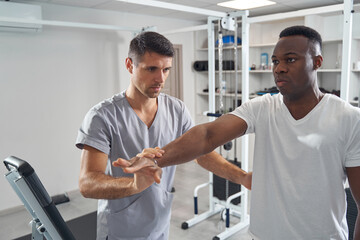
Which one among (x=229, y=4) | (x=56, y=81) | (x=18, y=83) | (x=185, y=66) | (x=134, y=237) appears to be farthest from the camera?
(x=185, y=66)

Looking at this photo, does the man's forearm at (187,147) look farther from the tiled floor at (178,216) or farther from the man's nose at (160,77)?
the tiled floor at (178,216)

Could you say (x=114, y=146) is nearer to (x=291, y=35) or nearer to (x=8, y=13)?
(x=291, y=35)

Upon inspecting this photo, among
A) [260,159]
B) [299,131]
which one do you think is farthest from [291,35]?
[260,159]

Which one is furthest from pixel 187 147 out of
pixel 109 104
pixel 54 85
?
pixel 54 85

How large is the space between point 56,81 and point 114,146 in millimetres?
2841

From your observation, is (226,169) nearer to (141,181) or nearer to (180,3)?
(141,181)

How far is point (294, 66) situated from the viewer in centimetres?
98

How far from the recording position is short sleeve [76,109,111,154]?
3.87ft

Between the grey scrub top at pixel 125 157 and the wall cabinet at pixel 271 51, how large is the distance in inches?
134

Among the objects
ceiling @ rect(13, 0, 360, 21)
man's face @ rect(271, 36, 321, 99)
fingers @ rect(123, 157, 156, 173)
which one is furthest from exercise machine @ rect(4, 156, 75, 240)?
ceiling @ rect(13, 0, 360, 21)

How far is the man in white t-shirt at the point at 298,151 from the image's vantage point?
925 millimetres

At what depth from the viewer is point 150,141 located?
52.9 inches

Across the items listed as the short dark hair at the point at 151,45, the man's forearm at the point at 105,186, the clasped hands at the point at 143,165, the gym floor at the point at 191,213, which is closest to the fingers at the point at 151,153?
the clasped hands at the point at 143,165

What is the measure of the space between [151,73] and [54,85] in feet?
9.33
